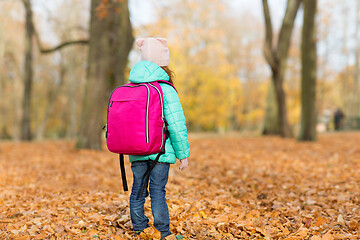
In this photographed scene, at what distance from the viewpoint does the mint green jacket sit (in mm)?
2760

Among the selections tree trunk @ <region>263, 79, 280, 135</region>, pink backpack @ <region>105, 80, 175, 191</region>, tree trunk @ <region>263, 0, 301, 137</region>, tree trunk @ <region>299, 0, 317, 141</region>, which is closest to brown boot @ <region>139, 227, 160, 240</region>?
pink backpack @ <region>105, 80, 175, 191</region>

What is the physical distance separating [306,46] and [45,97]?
26561 mm

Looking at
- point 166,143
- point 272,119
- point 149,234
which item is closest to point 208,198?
point 149,234

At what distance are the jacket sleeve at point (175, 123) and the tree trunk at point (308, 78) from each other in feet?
29.9

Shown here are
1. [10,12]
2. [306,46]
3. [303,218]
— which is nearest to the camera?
[303,218]

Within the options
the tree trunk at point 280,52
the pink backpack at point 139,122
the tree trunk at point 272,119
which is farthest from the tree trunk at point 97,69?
the tree trunk at point 272,119

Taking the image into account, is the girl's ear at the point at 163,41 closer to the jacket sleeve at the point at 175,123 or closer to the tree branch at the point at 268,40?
the jacket sleeve at the point at 175,123

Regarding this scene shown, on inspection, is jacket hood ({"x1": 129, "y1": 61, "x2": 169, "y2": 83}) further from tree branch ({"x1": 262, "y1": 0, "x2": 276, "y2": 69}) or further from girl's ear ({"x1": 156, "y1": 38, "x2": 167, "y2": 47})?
tree branch ({"x1": 262, "y1": 0, "x2": 276, "y2": 69})

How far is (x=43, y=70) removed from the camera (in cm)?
2783

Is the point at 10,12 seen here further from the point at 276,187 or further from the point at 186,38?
the point at 276,187

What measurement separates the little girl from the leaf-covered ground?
48 cm

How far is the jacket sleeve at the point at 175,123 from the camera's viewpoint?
9.04ft

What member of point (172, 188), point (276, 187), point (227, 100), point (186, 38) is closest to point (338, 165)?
point (276, 187)

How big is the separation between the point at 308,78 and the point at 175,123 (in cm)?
925
